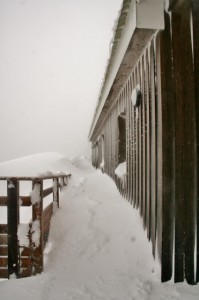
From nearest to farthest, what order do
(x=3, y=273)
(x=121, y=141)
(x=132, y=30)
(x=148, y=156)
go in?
1. (x=132, y=30)
2. (x=3, y=273)
3. (x=148, y=156)
4. (x=121, y=141)

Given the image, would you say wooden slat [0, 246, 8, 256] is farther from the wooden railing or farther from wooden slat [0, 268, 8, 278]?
wooden slat [0, 268, 8, 278]

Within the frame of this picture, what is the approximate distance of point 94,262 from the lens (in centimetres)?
381

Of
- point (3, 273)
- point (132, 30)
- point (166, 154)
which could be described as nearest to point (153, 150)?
point (166, 154)

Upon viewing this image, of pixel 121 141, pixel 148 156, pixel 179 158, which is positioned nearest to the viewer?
pixel 179 158

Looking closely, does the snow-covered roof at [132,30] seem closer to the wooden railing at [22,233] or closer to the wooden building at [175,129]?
the wooden building at [175,129]

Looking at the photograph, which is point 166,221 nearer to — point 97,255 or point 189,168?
point 189,168

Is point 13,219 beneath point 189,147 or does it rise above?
beneath

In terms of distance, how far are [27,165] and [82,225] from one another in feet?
5.14

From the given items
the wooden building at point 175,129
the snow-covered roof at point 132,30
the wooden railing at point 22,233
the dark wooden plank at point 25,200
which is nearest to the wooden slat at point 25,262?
the wooden railing at point 22,233

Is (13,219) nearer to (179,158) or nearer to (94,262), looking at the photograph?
(94,262)

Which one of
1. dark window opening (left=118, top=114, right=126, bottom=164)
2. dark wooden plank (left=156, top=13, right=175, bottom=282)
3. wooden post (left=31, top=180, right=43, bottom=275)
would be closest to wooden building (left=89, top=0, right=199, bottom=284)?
dark wooden plank (left=156, top=13, right=175, bottom=282)

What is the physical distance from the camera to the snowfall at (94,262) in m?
3.07

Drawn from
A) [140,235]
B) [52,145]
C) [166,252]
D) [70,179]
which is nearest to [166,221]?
[166,252]

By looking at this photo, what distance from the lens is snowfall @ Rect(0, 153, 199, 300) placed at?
3.07 metres
